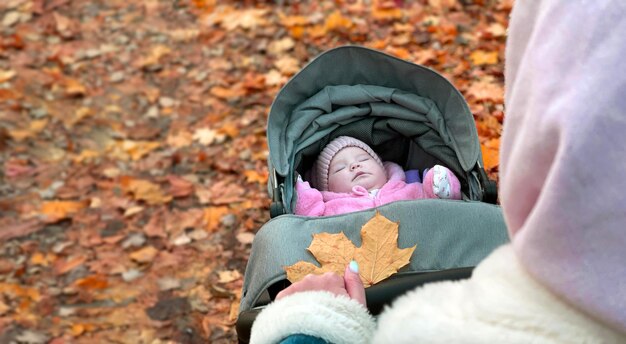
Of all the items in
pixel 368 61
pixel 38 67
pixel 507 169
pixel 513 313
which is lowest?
pixel 38 67

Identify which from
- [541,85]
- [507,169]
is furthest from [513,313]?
[541,85]

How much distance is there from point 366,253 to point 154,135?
2.65 meters

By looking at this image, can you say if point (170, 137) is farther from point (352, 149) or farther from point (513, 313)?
point (513, 313)

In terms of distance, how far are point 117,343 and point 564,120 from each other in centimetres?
272

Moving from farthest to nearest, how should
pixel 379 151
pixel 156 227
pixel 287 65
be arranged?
pixel 287 65 → pixel 156 227 → pixel 379 151

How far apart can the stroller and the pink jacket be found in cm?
8

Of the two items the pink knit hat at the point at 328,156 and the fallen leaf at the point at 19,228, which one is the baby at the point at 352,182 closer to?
the pink knit hat at the point at 328,156

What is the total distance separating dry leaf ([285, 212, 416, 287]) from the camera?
6.77 ft

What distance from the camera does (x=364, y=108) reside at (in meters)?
2.94

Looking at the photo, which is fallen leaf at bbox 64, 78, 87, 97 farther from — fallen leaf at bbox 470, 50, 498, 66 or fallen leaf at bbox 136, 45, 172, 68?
fallen leaf at bbox 470, 50, 498, 66

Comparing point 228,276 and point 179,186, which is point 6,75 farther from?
point 228,276

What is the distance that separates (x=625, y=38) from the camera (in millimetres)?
874

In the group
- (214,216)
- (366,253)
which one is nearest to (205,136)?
(214,216)

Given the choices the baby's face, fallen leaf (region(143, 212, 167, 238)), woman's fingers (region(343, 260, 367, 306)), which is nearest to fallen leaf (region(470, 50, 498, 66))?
the baby's face
